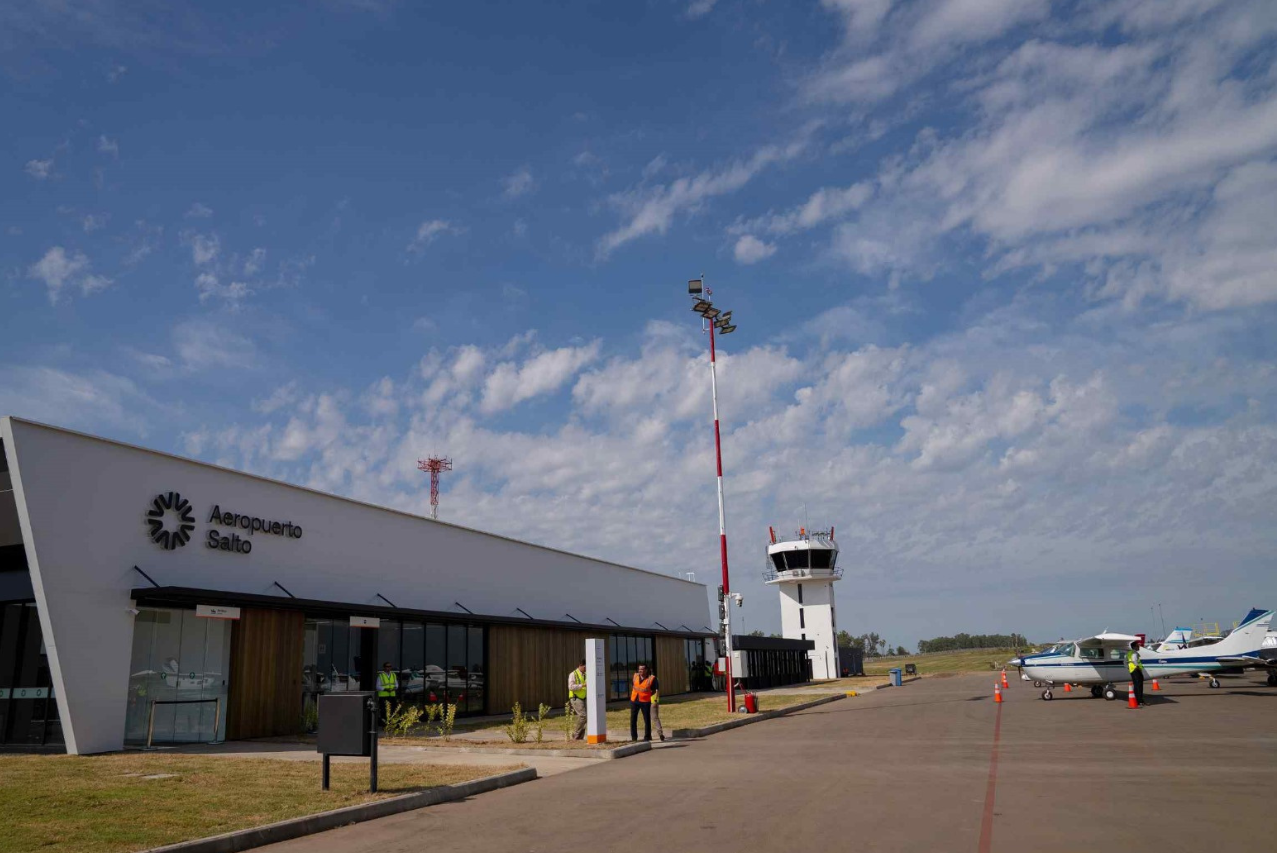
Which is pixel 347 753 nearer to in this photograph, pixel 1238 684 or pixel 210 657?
pixel 210 657

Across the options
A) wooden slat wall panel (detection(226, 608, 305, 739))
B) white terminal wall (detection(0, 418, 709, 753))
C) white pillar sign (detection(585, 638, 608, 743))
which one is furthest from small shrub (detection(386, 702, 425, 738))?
white pillar sign (detection(585, 638, 608, 743))

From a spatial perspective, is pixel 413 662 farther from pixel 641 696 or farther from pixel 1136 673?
pixel 1136 673

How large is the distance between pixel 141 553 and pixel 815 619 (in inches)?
2361

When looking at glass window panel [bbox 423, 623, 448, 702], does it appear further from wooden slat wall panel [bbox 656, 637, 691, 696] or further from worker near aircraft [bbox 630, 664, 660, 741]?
wooden slat wall panel [bbox 656, 637, 691, 696]

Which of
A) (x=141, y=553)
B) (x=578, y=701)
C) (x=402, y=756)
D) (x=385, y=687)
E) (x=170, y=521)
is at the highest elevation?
(x=170, y=521)

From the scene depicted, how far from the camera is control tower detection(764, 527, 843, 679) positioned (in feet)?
233

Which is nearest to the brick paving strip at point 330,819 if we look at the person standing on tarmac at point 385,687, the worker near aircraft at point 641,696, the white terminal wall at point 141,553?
the worker near aircraft at point 641,696

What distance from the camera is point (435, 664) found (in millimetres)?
26375

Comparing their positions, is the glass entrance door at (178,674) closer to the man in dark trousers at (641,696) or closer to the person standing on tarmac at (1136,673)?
the man in dark trousers at (641,696)

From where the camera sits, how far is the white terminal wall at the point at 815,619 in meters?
70.3

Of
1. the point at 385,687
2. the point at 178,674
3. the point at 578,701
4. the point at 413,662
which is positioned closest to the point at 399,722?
the point at 385,687

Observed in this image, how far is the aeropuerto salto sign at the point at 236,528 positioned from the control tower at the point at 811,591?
180 ft

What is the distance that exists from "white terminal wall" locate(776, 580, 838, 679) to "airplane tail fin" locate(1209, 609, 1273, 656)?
115ft

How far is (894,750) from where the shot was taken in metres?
16.8
